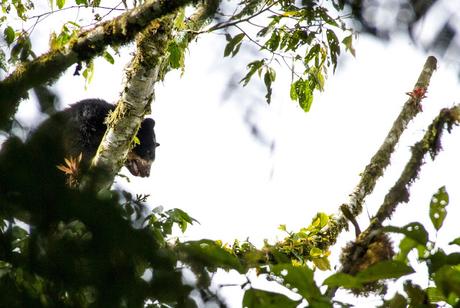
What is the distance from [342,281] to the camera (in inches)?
42.1

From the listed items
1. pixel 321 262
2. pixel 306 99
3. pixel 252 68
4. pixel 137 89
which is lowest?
pixel 252 68

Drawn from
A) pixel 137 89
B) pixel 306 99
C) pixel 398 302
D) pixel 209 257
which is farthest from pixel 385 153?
pixel 209 257

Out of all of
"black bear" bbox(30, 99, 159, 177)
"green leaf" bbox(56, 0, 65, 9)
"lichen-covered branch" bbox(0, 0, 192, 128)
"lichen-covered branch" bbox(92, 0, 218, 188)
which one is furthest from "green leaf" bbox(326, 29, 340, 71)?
"green leaf" bbox(56, 0, 65, 9)

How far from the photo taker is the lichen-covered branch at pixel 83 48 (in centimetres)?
79

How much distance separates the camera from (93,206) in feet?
2.45

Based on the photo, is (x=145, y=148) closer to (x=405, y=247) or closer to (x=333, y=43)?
(x=333, y=43)

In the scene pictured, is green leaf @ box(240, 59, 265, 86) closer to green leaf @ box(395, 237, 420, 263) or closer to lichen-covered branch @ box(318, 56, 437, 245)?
green leaf @ box(395, 237, 420, 263)

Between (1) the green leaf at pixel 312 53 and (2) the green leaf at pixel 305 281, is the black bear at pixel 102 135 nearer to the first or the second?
(1) the green leaf at pixel 312 53

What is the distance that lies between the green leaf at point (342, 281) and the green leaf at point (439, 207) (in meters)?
0.32

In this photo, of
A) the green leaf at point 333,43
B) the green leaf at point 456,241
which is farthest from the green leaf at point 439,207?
the green leaf at point 333,43

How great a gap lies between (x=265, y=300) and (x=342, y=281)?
0.46ft

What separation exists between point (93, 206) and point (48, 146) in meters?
0.09

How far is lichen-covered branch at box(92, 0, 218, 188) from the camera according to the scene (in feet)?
12.1

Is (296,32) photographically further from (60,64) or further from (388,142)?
(60,64)
